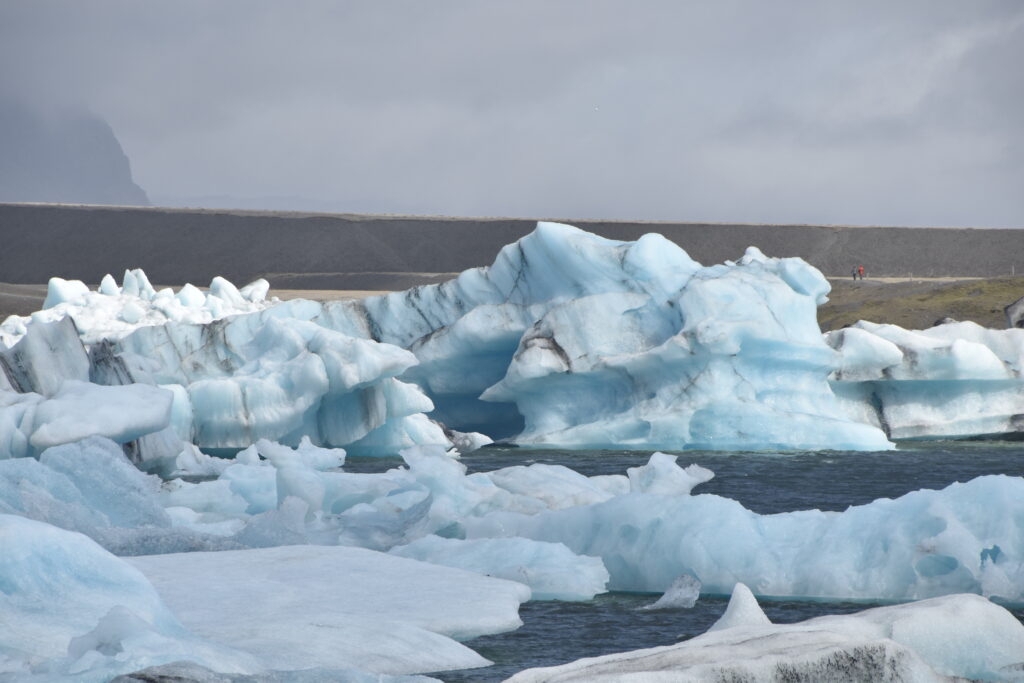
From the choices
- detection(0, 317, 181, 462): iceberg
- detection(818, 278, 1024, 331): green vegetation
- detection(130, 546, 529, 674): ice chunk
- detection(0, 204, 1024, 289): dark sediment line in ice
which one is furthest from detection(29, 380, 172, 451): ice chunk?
detection(0, 204, 1024, 289): dark sediment line in ice

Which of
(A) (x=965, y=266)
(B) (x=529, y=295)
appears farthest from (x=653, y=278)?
(A) (x=965, y=266)

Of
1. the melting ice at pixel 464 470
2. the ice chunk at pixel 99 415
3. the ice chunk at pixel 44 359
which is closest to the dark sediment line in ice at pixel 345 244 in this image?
the melting ice at pixel 464 470

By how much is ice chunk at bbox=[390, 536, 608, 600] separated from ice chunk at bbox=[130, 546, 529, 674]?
0.31 m

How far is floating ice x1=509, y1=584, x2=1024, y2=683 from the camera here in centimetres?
460

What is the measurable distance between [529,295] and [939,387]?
20.1 ft

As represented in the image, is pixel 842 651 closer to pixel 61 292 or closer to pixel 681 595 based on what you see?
pixel 681 595

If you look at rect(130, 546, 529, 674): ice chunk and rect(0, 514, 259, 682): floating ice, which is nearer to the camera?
rect(0, 514, 259, 682): floating ice

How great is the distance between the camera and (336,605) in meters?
7.06

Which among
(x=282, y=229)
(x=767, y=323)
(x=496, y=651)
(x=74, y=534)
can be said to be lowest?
(x=496, y=651)

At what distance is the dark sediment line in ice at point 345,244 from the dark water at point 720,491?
3833 cm

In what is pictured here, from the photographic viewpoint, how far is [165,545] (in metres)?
9.12

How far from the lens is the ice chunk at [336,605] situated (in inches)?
242

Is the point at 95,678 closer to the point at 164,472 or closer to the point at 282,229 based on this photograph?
the point at 164,472

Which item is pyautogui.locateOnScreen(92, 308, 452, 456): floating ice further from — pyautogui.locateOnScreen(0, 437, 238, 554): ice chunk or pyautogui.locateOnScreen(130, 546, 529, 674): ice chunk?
pyautogui.locateOnScreen(130, 546, 529, 674): ice chunk
